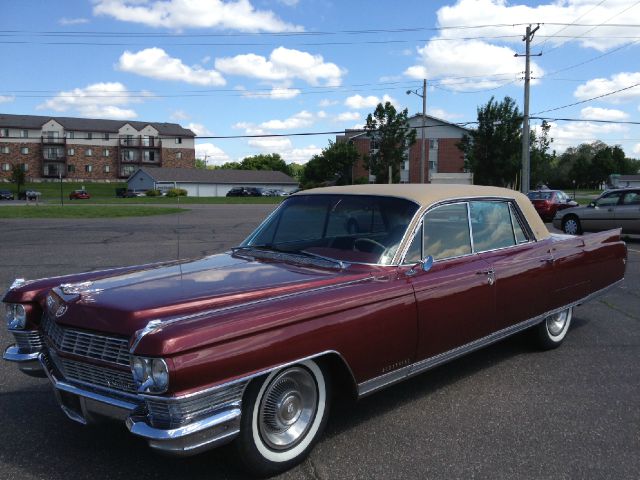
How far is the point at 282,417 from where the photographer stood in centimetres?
306

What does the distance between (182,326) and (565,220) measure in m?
16.8

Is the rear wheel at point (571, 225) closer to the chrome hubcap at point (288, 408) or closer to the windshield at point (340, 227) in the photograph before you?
the windshield at point (340, 227)

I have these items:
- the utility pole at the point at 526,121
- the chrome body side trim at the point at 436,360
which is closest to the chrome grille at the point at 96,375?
the chrome body side trim at the point at 436,360

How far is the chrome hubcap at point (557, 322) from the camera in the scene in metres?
5.29

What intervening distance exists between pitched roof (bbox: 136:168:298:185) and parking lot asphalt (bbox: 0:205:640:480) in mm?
89816

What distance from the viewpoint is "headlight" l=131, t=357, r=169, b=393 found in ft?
8.32

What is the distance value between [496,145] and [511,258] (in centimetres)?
4498

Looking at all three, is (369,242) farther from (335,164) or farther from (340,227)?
(335,164)

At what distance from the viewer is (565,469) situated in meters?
3.13

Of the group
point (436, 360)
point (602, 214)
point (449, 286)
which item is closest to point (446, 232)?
point (449, 286)

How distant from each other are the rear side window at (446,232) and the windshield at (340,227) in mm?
188

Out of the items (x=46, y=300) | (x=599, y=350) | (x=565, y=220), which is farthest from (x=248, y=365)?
(x=565, y=220)

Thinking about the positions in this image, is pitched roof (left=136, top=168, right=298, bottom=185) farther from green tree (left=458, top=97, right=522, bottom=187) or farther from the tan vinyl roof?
the tan vinyl roof

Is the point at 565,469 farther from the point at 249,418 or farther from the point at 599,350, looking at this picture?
the point at 599,350
